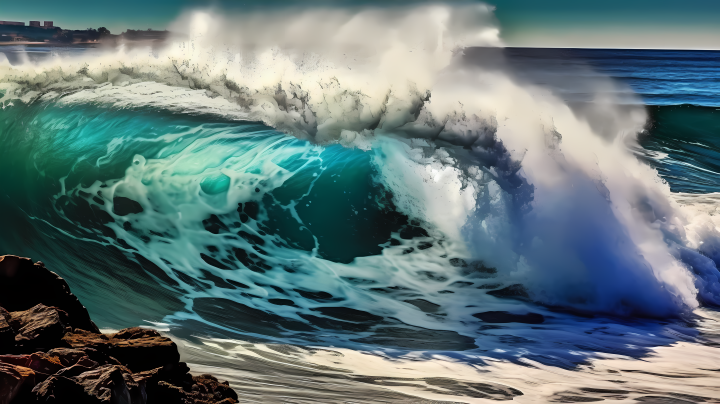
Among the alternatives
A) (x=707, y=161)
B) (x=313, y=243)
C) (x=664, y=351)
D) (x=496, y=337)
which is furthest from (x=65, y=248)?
(x=707, y=161)

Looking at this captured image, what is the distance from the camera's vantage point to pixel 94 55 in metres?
11.6

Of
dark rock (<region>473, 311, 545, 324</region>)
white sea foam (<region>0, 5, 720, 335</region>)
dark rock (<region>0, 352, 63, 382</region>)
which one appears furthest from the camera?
white sea foam (<region>0, 5, 720, 335</region>)

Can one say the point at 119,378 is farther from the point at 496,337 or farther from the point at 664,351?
the point at 664,351

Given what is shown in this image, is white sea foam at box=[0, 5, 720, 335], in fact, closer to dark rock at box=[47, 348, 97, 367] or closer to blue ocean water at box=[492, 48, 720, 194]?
dark rock at box=[47, 348, 97, 367]

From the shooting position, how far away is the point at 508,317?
18.0ft

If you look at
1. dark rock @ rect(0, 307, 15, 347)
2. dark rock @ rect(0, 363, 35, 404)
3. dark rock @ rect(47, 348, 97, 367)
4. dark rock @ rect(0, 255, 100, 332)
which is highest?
dark rock @ rect(0, 255, 100, 332)

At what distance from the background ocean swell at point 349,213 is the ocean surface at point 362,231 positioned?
28mm

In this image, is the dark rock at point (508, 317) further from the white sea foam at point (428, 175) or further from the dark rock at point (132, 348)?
the dark rock at point (132, 348)

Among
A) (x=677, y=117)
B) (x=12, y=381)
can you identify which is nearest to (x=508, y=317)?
(x=12, y=381)

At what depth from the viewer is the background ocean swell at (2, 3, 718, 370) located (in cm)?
559

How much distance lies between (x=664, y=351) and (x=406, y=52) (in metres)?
5.37

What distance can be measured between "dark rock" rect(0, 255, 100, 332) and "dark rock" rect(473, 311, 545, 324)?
357 cm

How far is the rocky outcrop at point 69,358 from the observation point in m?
2.07

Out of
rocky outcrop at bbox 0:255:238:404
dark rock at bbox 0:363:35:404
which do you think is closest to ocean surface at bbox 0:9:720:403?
rocky outcrop at bbox 0:255:238:404
